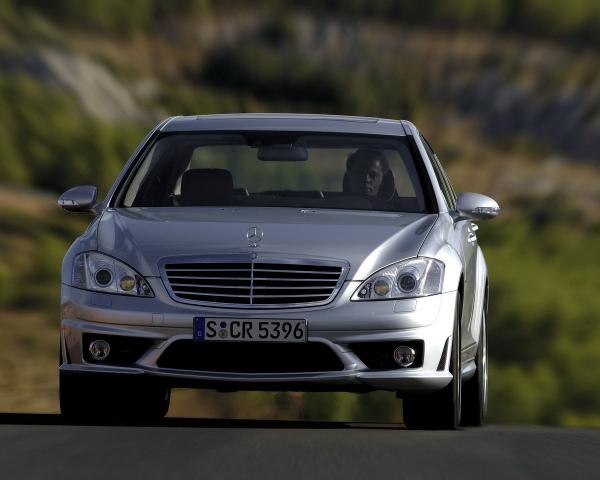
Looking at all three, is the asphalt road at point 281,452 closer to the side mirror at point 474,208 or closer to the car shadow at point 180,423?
the car shadow at point 180,423

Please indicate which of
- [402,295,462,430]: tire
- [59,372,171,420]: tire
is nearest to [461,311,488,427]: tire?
[402,295,462,430]: tire

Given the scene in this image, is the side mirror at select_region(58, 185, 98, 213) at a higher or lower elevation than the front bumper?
higher

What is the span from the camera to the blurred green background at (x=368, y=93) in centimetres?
4372

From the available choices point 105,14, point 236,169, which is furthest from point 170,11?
point 236,169

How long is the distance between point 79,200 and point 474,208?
2013mm

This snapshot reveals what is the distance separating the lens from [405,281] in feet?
30.4

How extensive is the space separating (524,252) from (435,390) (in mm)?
38377

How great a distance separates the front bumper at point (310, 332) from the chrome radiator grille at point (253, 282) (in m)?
0.08

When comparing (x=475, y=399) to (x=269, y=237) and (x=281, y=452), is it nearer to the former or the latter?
(x=269, y=237)

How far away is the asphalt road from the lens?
7270 millimetres

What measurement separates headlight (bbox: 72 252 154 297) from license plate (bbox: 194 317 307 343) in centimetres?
32

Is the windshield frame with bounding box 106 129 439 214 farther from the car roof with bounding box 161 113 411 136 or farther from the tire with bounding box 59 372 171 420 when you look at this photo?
the tire with bounding box 59 372 171 420

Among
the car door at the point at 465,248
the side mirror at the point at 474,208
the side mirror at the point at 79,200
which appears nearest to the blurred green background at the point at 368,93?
the car door at the point at 465,248

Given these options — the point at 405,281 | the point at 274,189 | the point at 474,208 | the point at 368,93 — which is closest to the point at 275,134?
the point at 274,189
